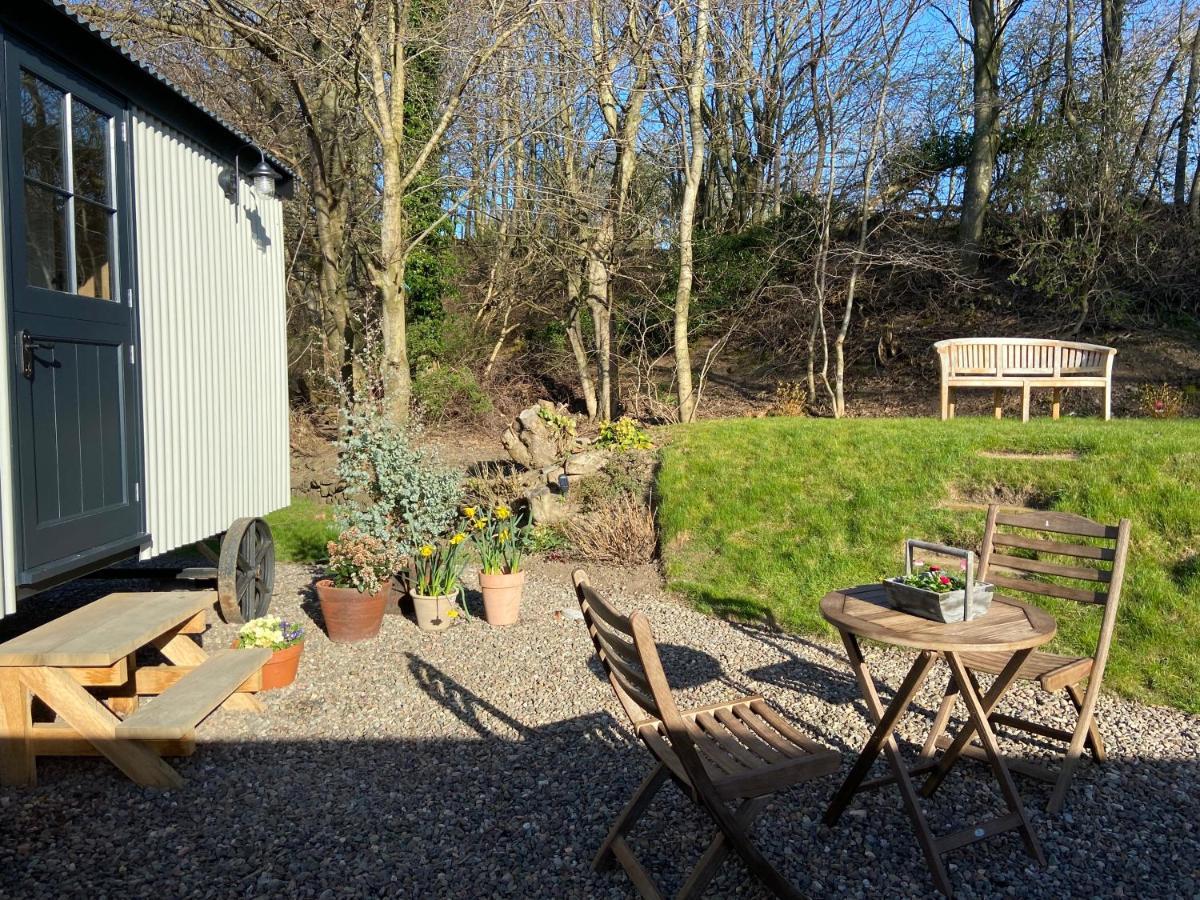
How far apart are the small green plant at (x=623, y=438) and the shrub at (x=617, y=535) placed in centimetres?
105

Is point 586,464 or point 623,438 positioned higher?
point 623,438

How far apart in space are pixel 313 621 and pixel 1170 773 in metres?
5.07

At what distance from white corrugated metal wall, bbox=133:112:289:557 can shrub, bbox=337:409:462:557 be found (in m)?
0.75

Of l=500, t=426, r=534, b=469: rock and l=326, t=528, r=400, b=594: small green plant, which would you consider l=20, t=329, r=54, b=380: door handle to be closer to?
l=326, t=528, r=400, b=594: small green plant

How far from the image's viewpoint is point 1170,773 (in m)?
3.64

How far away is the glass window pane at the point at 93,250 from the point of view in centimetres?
427

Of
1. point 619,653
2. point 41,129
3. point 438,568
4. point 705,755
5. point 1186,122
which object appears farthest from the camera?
point 1186,122

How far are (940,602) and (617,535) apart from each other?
15.9 feet

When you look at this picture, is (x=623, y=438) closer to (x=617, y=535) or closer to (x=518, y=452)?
(x=518, y=452)

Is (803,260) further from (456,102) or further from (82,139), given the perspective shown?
(82,139)

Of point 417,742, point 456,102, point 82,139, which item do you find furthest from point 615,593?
point 456,102

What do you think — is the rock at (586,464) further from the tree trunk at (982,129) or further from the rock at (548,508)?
the tree trunk at (982,129)

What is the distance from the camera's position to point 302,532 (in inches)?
371

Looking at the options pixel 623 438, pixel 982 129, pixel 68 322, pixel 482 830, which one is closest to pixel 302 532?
pixel 623 438
